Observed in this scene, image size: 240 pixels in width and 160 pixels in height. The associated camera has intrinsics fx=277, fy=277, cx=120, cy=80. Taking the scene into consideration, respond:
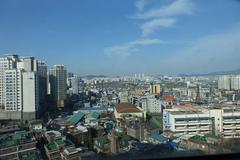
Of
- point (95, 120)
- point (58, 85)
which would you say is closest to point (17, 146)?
A: point (95, 120)

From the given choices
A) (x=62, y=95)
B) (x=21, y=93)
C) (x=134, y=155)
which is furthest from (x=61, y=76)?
(x=134, y=155)

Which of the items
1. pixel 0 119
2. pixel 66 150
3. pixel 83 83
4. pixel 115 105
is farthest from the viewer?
pixel 115 105

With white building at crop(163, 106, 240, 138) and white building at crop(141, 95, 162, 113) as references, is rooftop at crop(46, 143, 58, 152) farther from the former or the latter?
white building at crop(141, 95, 162, 113)

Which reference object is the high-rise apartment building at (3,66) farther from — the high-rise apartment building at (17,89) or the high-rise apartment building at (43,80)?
the high-rise apartment building at (43,80)

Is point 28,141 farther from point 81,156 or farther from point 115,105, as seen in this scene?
point 115,105

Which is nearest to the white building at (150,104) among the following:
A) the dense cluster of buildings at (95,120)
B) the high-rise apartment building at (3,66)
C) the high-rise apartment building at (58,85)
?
the dense cluster of buildings at (95,120)

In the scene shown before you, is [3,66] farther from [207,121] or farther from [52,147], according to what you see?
[207,121]
